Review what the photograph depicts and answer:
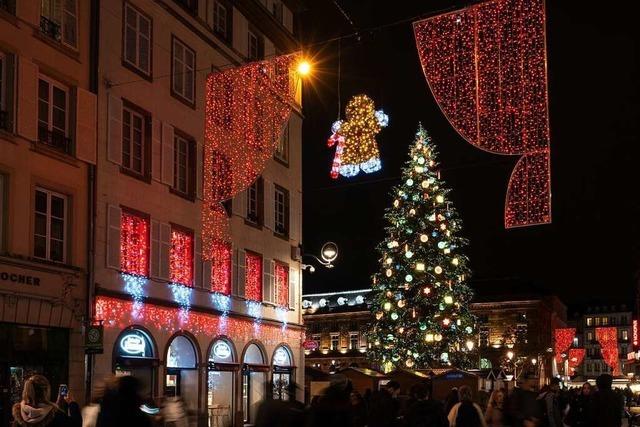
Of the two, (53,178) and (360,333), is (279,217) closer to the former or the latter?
(53,178)

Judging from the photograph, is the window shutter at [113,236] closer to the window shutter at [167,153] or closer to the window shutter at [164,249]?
the window shutter at [164,249]

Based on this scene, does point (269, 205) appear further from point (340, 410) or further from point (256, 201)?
point (340, 410)

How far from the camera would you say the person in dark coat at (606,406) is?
44.0 ft

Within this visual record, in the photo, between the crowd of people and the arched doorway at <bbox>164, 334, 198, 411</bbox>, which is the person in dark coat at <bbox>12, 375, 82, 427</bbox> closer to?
the crowd of people

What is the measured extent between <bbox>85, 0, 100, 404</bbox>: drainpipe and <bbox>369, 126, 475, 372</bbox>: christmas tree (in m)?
26.9

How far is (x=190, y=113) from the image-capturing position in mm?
29281

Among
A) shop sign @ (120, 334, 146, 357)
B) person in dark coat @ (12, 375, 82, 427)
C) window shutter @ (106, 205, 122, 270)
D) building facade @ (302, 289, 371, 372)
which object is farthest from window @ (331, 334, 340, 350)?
person in dark coat @ (12, 375, 82, 427)

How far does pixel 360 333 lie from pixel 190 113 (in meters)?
80.0

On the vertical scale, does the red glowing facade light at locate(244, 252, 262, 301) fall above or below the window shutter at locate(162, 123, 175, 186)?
below

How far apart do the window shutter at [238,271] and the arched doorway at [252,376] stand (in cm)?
224

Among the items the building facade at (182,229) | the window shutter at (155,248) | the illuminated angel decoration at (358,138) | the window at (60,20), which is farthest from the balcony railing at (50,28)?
the illuminated angel decoration at (358,138)

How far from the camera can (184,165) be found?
96.0 feet

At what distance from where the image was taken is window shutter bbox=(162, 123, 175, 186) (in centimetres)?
2745

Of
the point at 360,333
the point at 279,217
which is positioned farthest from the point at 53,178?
the point at 360,333
